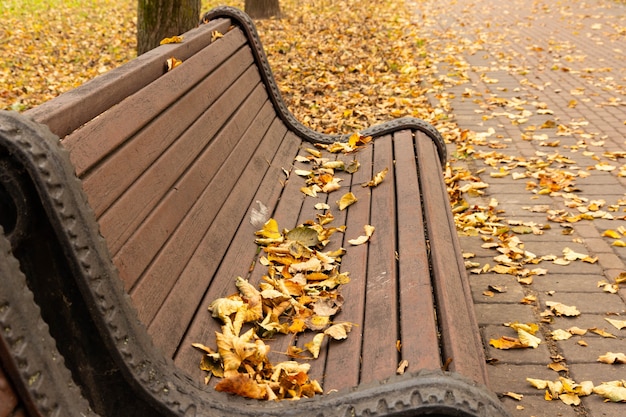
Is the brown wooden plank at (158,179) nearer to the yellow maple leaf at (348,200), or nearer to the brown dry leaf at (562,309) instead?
the yellow maple leaf at (348,200)

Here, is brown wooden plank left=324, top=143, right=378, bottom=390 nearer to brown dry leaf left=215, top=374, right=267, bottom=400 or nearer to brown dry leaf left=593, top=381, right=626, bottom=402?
brown dry leaf left=215, top=374, right=267, bottom=400

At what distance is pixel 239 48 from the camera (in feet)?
11.8

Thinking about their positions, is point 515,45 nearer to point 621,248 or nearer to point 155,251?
point 621,248

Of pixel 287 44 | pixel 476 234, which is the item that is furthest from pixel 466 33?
pixel 476 234

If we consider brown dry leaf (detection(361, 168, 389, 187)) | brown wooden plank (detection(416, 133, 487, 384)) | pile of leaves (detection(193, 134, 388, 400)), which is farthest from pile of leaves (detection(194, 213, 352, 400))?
brown dry leaf (detection(361, 168, 389, 187))

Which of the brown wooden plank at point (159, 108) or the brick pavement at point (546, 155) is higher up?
the brown wooden plank at point (159, 108)

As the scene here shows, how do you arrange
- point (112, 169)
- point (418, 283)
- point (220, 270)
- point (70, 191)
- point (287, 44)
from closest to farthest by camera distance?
point (70, 191) < point (112, 169) < point (418, 283) < point (220, 270) < point (287, 44)

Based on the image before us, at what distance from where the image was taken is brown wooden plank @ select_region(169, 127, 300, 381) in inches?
75.6

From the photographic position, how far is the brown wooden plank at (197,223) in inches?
73.6

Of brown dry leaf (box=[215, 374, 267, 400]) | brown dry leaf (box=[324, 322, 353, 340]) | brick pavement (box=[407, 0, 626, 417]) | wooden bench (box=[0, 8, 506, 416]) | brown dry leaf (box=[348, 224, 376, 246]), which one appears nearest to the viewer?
wooden bench (box=[0, 8, 506, 416])

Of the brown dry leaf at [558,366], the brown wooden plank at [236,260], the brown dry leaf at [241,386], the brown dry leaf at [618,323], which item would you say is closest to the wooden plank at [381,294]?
the brown dry leaf at [241,386]

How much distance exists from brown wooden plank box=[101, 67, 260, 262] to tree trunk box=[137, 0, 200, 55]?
11.5ft

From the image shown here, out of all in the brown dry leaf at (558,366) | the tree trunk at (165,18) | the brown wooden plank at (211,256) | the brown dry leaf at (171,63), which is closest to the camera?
the brown wooden plank at (211,256)

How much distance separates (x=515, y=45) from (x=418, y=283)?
28.4 feet
